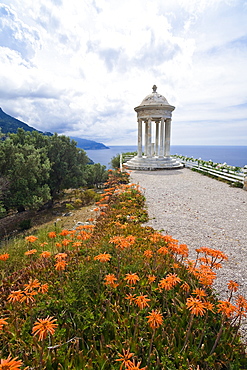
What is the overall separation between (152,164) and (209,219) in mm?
15574

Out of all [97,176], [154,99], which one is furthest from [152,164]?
[97,176]

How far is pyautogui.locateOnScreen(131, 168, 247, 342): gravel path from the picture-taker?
→ 16.6ft

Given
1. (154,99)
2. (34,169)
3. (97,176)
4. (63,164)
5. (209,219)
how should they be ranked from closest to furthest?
1. (209,219)
2. (34,169)
3. (154,99)
4. (63,164)
5. (97,176)

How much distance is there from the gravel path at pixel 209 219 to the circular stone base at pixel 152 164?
29.0 feet

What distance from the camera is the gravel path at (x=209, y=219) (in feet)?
16.6

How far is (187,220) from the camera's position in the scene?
8.22 metres

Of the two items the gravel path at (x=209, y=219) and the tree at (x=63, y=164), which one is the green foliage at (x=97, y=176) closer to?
the tree at (x=63, y=164)

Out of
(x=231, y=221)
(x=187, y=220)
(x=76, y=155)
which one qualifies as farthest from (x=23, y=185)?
(x=231, y=221)

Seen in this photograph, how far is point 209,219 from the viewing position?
8320 mm

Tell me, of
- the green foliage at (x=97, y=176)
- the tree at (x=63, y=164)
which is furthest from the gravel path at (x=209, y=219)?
the green foliage at (x=97, y=176)

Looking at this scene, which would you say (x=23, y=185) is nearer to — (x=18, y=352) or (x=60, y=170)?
(x=60, y=170)

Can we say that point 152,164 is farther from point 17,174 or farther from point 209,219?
point 209,219

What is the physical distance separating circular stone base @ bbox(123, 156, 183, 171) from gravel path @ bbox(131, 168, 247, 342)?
883cm

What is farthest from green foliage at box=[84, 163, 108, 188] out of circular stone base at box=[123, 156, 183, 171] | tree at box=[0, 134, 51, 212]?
tree at box=[0, 134, 51, 212]
